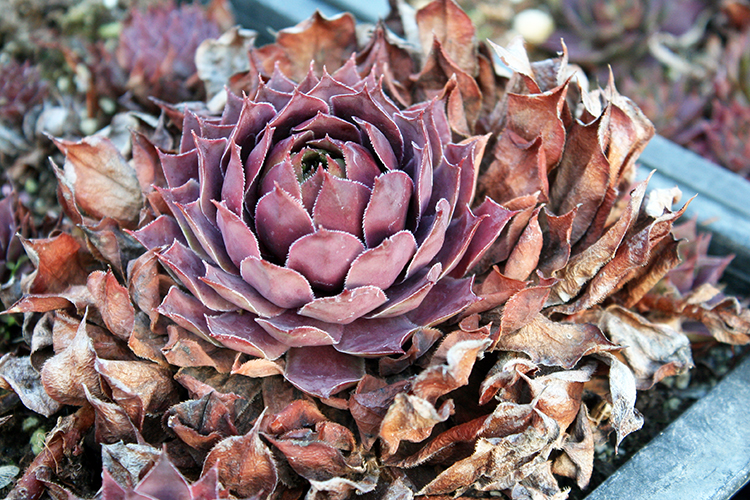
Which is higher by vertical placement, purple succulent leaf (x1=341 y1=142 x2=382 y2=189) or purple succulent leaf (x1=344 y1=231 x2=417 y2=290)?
purple succulent leaf (x1=341 y1=142 x2=382 y2=189)

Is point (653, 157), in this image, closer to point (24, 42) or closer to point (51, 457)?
point (51, 457)

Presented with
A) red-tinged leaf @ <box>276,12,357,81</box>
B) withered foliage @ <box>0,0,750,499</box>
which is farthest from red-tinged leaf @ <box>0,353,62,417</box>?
red-tinged leaf @ <box>276,12,357,81</box>

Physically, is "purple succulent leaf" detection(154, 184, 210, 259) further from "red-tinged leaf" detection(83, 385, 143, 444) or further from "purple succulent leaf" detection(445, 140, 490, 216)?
"purple succulent leaf" detection(445, 140, 490, 216)

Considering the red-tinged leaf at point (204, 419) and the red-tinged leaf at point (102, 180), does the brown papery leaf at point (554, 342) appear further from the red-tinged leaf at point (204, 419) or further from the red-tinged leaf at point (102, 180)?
the red-tinged leaf at point (102, 180)

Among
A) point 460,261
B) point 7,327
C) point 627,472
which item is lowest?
point 7,327

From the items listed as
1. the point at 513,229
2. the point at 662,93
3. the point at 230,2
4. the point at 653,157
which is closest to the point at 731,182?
the point at 653,157

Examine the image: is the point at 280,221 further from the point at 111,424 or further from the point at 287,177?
the point at 111,424

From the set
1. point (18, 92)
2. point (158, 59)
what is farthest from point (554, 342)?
A: point (18, 92)
